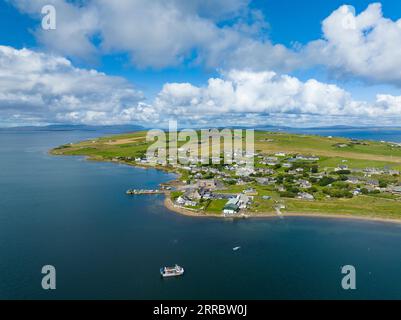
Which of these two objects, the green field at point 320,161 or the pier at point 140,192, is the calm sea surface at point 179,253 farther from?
the pier at point 140,192

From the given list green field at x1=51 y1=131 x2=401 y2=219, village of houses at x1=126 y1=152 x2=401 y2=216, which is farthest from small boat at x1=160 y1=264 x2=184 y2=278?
green field at x1=51 y1=131 x2=401 y2=219

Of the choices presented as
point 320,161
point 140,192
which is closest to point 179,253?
point 140,192

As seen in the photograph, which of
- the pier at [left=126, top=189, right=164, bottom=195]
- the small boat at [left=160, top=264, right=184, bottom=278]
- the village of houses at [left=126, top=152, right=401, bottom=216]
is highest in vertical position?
the village of houses at [left=126, top=152, right=401, bottom=216]

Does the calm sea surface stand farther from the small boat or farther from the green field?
the green field

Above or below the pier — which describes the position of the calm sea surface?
below

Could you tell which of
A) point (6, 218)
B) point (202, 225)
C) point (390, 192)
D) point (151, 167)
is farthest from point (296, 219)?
point (151, 167)

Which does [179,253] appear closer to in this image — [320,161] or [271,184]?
[271,184]
